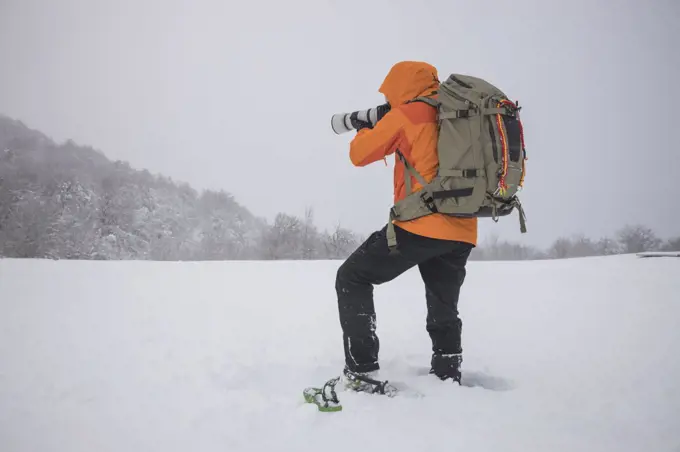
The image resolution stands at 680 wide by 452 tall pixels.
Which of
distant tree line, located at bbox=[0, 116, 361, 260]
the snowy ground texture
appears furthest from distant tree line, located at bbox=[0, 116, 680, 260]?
the snowy ground texture

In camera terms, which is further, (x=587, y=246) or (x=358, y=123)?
(x=587, y=246)

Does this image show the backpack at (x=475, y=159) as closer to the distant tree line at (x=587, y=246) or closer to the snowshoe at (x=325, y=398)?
the snowshoe at (x=325, y=398)

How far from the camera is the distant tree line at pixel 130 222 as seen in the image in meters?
45.5

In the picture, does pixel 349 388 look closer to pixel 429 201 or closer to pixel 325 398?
pixel 325 398

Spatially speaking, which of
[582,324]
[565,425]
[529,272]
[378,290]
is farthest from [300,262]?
[565,425]

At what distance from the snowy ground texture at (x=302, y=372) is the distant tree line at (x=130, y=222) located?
141ft

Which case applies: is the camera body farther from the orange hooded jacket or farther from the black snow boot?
the black snow boot

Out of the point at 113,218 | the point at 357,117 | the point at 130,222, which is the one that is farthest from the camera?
the point at 130,222

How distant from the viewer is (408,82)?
8.48ft

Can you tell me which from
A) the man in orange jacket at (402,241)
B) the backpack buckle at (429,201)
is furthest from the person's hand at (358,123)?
the backpack buckle at (429,201)

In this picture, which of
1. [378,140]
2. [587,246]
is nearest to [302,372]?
[378,140]

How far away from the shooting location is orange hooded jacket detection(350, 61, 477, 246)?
2.46 meters

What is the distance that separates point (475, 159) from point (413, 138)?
39cm

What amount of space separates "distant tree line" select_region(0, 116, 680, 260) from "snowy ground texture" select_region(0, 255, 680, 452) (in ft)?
141
